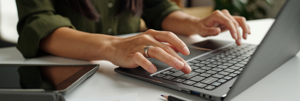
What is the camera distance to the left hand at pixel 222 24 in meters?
0.72

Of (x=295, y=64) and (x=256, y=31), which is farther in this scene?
(x=256, y=31)

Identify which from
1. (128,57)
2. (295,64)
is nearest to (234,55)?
(295,64)

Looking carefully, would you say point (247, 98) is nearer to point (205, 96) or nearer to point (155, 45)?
point (205, 96)

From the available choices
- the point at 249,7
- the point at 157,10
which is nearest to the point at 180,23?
the point at 157,10

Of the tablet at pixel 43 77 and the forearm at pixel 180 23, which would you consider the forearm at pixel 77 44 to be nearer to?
the tablet at pixel 43 77

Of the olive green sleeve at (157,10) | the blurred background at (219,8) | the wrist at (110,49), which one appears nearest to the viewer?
the wrist at (110,49)

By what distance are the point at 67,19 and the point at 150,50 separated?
1.17 ft

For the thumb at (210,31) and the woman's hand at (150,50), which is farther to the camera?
the thumb at (210,31)

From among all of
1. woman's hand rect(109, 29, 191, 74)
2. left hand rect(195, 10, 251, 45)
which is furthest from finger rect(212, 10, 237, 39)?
woman's hand rect(109, 29, 191, 74)

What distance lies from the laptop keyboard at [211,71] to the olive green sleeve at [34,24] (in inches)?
14.1

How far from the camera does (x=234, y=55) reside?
0.60m

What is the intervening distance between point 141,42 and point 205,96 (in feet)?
0.69

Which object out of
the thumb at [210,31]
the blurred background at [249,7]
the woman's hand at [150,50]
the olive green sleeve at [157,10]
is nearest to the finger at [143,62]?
the woman's hand at [150,50]

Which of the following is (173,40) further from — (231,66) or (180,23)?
(180,23)
